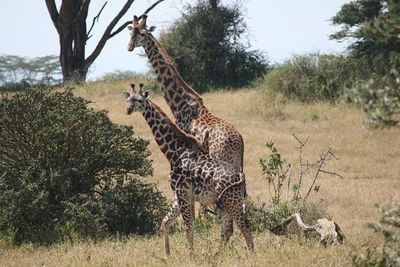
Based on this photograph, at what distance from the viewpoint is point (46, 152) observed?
45.9 ft

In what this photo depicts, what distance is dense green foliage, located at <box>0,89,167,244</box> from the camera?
13477mm

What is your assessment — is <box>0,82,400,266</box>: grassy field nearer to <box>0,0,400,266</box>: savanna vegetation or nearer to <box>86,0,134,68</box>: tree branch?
<box>0,0,400,266</box>: savanna vegetation

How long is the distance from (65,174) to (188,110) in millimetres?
2595

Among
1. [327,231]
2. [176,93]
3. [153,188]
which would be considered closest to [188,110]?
[176,93]

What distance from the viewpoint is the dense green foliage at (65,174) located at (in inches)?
531

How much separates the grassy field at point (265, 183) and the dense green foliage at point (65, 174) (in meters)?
0.85

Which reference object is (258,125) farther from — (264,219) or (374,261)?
(374,261)

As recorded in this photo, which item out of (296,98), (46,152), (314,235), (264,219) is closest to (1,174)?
(46,152)

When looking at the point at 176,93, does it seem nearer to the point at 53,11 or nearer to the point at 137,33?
the point at 137,33

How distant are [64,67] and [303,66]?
13.0m

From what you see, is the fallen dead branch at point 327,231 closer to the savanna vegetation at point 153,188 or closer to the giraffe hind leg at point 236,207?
the savanna vegetation at point 153,188

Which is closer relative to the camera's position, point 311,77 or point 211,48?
point 311,77

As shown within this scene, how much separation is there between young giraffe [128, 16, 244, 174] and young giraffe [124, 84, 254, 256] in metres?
0.80

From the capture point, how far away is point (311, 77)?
32.0 meters
